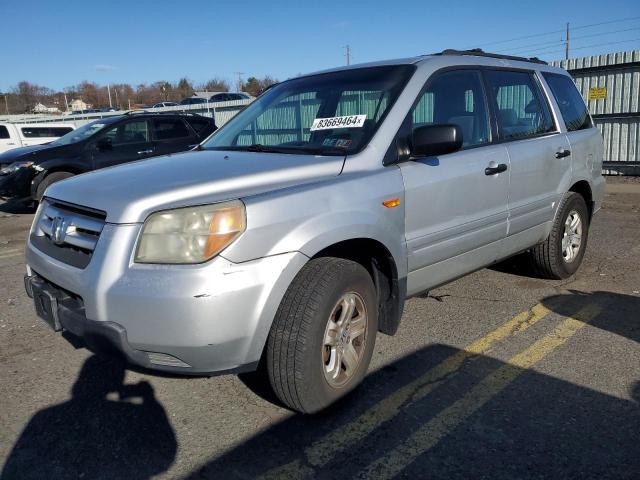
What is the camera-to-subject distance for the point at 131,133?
1003cm

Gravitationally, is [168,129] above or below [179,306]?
above

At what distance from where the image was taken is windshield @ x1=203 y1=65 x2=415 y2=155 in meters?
3.31

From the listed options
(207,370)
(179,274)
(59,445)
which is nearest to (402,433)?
(207,370)

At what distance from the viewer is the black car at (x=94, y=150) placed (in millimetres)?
9445

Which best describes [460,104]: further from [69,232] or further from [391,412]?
Result: [69,232]

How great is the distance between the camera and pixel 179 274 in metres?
2.36

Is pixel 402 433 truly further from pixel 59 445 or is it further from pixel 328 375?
pixel 59 445

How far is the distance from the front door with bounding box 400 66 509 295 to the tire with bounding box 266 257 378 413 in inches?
21.3

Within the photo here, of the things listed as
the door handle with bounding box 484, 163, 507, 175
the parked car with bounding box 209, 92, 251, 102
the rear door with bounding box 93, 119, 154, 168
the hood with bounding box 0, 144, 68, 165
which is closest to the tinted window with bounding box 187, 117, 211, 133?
the rear door with bounding box 93, 119, 154, 168

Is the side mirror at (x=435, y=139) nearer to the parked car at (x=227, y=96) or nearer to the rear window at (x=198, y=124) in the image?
the rear window at (x=198, y=124)

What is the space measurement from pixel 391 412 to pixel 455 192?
4.64ft

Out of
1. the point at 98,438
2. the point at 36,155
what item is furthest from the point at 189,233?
the point at 36,155

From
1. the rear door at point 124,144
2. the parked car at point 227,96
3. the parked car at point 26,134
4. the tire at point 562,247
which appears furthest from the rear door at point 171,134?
the parked car at point 227,96

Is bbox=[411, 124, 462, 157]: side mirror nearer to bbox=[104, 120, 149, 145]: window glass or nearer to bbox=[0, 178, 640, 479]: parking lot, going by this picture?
bbox=[0, 178, 640, 479]: parking lot
